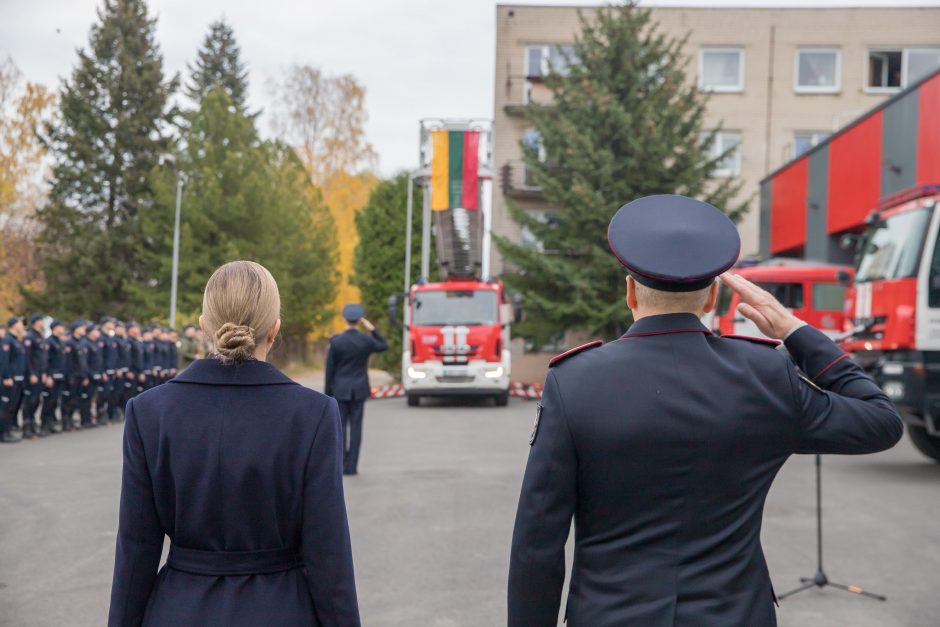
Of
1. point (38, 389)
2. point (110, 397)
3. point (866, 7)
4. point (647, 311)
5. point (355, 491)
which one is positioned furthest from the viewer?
point (866, 7)

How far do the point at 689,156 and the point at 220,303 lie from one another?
92.2 ft

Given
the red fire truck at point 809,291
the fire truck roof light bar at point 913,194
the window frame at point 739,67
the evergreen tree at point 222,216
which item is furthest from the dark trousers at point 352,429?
the window frame at point 739,67

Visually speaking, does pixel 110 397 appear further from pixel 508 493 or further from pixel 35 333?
pixel 508 493

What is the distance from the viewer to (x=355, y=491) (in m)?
10.2

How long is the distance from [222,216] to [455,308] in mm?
19091

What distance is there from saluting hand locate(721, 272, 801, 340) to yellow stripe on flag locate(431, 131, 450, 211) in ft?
70.0

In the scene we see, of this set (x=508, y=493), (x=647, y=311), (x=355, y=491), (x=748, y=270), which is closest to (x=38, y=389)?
(x=355, y=491)

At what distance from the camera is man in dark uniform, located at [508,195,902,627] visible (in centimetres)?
227

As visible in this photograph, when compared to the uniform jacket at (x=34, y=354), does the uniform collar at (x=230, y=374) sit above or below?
above

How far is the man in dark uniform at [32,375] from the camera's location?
52.5ft

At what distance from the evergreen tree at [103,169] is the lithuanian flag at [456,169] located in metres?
20.5

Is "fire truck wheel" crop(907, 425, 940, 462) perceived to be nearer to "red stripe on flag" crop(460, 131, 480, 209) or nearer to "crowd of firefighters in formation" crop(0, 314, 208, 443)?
Result: "crowd of firefighters in formation" crop(0, 314, 208, 443)

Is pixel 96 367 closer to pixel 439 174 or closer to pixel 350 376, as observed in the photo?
pixel 350 376

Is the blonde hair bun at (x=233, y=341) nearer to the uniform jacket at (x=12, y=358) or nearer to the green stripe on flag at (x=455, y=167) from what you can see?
the uniform jacket at (x=12, y=358)
